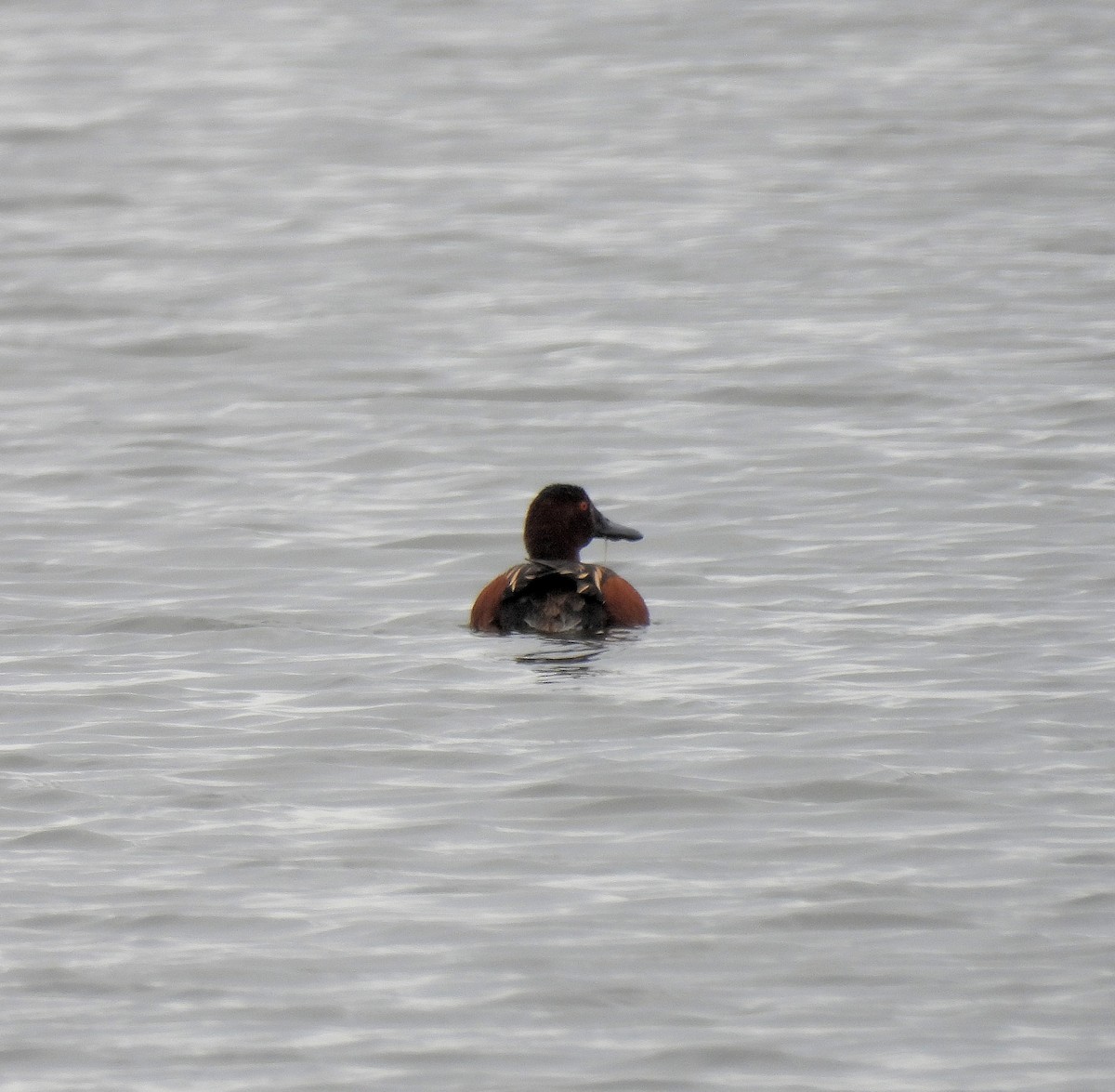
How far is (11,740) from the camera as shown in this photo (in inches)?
336

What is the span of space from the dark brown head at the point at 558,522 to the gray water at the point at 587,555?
473 mm

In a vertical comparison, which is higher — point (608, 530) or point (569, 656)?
point (608, 530)

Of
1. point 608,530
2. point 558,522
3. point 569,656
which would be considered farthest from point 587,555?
point 569,656

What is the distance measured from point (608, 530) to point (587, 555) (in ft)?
4.66

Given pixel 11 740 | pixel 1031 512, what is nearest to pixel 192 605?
pixel 11 740

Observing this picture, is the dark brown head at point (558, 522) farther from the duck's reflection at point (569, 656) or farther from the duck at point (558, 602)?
the duck's reflection at point (569, 656)

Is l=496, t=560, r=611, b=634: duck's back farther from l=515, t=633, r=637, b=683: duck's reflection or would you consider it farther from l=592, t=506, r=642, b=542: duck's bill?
l=592, t=506, r=642, b=542: duck's bill

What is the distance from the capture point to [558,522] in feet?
35.6

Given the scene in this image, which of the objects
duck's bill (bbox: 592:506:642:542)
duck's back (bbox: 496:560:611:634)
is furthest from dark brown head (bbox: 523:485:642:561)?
duck's back (bbox: 496:560:611:634)

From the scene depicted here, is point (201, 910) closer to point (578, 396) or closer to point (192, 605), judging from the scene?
point (192, 605)

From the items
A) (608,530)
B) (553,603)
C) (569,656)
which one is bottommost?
(569,656)

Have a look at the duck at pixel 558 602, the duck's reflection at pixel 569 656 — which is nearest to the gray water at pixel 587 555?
the duck's reflection at pixel 569 656

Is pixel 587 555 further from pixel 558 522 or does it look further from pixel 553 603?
pixel 553 603

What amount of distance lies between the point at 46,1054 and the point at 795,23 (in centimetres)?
2492
